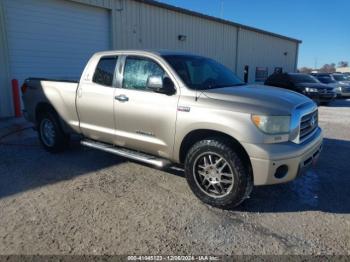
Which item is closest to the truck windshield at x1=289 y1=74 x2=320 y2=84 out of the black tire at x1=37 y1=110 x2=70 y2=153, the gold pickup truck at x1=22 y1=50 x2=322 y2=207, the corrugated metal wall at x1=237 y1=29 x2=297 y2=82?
the corrugated metal wall at x1=237 y1=29 x2=297 y2=82

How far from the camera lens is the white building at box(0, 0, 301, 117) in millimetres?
9570

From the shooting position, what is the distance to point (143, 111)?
4297 mm

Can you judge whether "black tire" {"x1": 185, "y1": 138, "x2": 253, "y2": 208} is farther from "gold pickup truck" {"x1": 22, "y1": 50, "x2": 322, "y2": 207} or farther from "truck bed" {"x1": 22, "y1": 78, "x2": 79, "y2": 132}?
"truck bed" {"x1": 22, "y1": 78, "x2": 79, "y2": 132}

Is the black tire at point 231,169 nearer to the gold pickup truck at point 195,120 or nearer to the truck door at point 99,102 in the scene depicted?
the gold pickup truck at point 195,120

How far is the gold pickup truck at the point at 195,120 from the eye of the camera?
3.46 meters

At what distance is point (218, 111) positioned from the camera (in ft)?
11.9

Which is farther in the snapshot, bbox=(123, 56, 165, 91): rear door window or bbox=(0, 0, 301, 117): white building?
bbox=(0, 0, 301, 117): white building

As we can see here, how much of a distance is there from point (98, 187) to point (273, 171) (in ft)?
7.93

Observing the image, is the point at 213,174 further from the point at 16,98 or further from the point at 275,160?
the point at 16,98

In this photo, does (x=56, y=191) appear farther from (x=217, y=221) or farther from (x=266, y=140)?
(x=266, y=140)

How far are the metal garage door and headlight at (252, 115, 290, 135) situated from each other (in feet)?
22.1

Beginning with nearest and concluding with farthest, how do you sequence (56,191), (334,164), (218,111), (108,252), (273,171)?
(108,252) < (273,171) < (218,111) < (56,191) < (334,164)

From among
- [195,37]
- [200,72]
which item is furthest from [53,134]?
[195,37]

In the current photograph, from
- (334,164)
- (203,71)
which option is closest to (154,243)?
(203,71)
